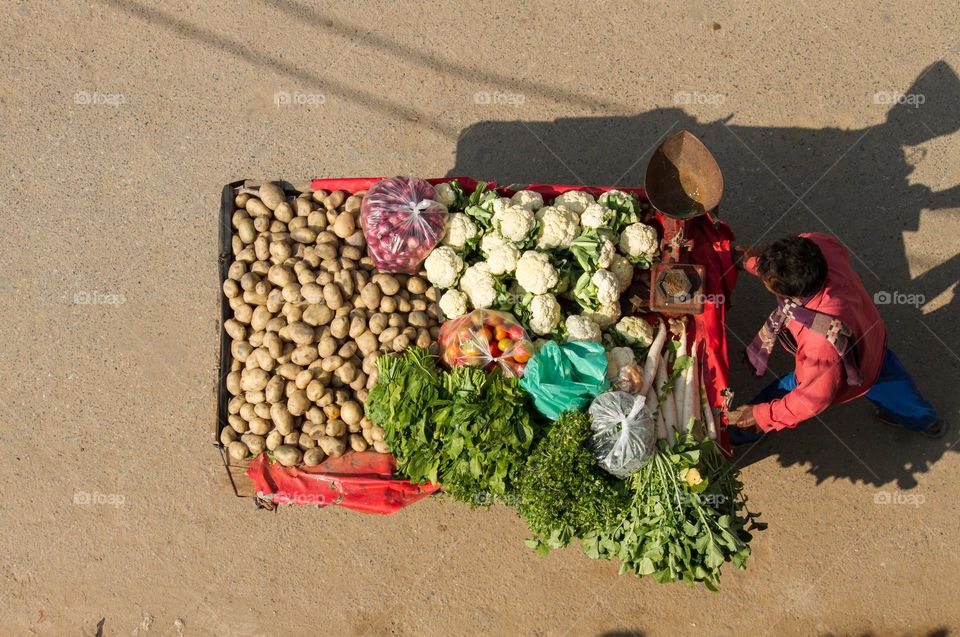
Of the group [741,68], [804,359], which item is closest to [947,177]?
[741,68]

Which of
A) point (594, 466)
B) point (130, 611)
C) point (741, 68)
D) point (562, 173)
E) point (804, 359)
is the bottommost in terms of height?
point (130, 611)

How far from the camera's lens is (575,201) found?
4.23 metres

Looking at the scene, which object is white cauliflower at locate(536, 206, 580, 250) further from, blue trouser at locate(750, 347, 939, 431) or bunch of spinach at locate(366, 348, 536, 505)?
blue trouser at locate(750, 347, 939, 431)

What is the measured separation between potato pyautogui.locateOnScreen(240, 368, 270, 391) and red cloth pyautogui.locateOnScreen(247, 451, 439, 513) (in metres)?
0.44

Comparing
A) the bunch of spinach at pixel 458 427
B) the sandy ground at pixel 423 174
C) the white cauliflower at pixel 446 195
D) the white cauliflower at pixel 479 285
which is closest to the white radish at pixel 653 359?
the bunch of spinach at pixel 458 427

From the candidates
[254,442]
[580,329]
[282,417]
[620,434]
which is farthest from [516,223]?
[254,442]

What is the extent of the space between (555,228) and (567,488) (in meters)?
1.53

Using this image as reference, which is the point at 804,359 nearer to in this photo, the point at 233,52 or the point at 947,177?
the point at 947,177

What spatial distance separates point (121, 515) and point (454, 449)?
315cm

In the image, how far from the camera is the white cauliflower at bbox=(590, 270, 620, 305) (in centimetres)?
396

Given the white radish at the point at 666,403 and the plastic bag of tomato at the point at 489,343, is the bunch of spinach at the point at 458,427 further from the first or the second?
the white radish at the point at 666,403

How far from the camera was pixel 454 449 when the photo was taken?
369cm

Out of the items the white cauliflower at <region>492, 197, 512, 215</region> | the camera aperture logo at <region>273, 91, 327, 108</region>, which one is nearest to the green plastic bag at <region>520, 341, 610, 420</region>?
the white cauliflower at <region>492, 197, 512, 215</region>

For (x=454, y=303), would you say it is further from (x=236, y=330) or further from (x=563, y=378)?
(x=236, y=330)
